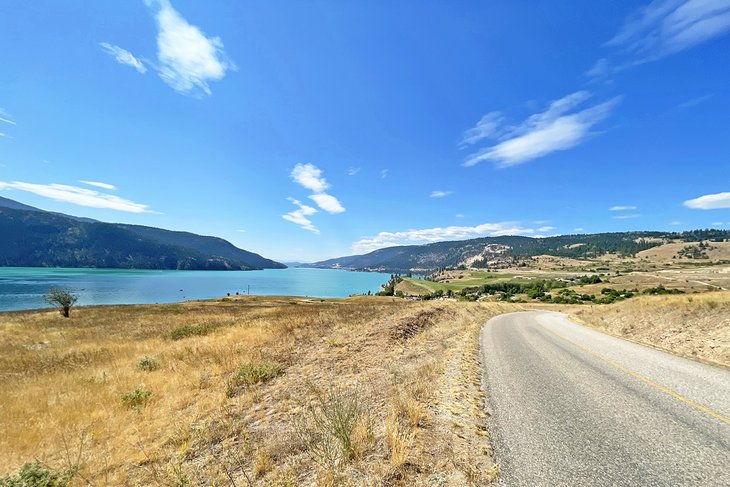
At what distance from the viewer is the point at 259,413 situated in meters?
8.40

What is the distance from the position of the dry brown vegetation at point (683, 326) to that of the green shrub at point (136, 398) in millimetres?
20988

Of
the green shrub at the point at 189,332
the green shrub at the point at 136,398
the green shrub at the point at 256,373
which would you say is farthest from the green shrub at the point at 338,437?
the green shrub at the point at 189,332

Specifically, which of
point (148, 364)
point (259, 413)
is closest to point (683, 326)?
point (259, 413)

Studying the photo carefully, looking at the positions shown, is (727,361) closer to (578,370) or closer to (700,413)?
(578,370)

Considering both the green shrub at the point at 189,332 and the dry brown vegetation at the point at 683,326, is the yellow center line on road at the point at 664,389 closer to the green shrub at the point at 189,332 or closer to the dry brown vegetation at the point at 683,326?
the dry brown vegetation at the point at 683,326

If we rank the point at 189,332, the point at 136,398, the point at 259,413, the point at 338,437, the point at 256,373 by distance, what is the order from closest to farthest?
the point at 338,437 → the point at 259,413 → the point at 136,398 → the point at 256,373 → the point at 189,332

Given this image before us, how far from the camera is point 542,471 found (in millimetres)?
4684

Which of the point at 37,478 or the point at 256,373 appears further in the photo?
the point at 256,373

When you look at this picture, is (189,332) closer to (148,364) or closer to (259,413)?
(148,364)

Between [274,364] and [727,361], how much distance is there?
58.1 ft

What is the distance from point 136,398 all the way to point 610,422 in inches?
530

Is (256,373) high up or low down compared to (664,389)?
down

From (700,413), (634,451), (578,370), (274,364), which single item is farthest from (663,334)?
(274,364)

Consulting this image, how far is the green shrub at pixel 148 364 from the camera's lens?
47.5 feet
